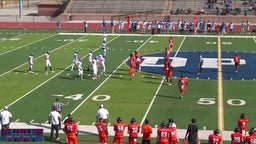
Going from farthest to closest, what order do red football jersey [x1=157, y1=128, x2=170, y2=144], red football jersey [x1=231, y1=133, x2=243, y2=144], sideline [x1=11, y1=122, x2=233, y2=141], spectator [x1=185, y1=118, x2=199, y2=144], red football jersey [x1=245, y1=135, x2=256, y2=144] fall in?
1. sideline [x1=11, y1=122, x2=233, y2=141]
2. spectator [x1=185, y1=118, x2=199, y2=144]
3. red football jersey [x1=157, y1=128, x2=170, y2=144]
4. red football jersey [x1=231, y1=133, x2=243, y2=144]
5. red football jersey [x1=245, y1=135, x2=256, y2=144]

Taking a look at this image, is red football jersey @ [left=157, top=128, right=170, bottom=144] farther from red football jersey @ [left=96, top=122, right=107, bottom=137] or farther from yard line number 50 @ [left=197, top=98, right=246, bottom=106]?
yard line number 50 @ [left=197, top=98, right=246, bottom=106]

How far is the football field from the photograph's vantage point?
2153 cm

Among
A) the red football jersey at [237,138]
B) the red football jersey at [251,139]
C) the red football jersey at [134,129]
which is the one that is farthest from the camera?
the red football jersey at [134,129]

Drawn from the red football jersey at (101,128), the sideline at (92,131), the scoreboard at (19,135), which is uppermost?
the red football jersey at (101,128)

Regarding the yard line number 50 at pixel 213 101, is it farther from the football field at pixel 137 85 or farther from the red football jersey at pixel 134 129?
the red football jersey at pixel 134 129

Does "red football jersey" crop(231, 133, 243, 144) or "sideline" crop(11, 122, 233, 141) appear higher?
"red football jersey" crop(231, 133, 243, 144)

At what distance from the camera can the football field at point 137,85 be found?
70.6ft

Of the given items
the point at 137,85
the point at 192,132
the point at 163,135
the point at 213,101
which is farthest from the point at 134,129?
the point at 137,85

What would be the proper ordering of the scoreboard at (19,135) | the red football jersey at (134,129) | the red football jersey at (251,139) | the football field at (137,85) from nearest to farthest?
the red football jersey at (251,139)
the red football jersey at (134,129)
the scoreboard at (19,135)
the football field at (137,85)

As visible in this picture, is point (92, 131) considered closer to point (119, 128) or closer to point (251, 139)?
point (119, 128)

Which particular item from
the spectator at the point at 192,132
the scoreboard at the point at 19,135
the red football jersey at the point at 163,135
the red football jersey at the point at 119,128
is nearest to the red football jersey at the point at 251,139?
the spectator at the point at 192,132

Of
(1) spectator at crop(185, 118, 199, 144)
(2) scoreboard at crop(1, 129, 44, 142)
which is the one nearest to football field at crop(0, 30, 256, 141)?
(2) scoreboard at crop(1, 129, 44, 142)

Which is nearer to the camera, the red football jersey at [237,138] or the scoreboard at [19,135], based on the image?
the red football jersey at [237,138]

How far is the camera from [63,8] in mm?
68000
